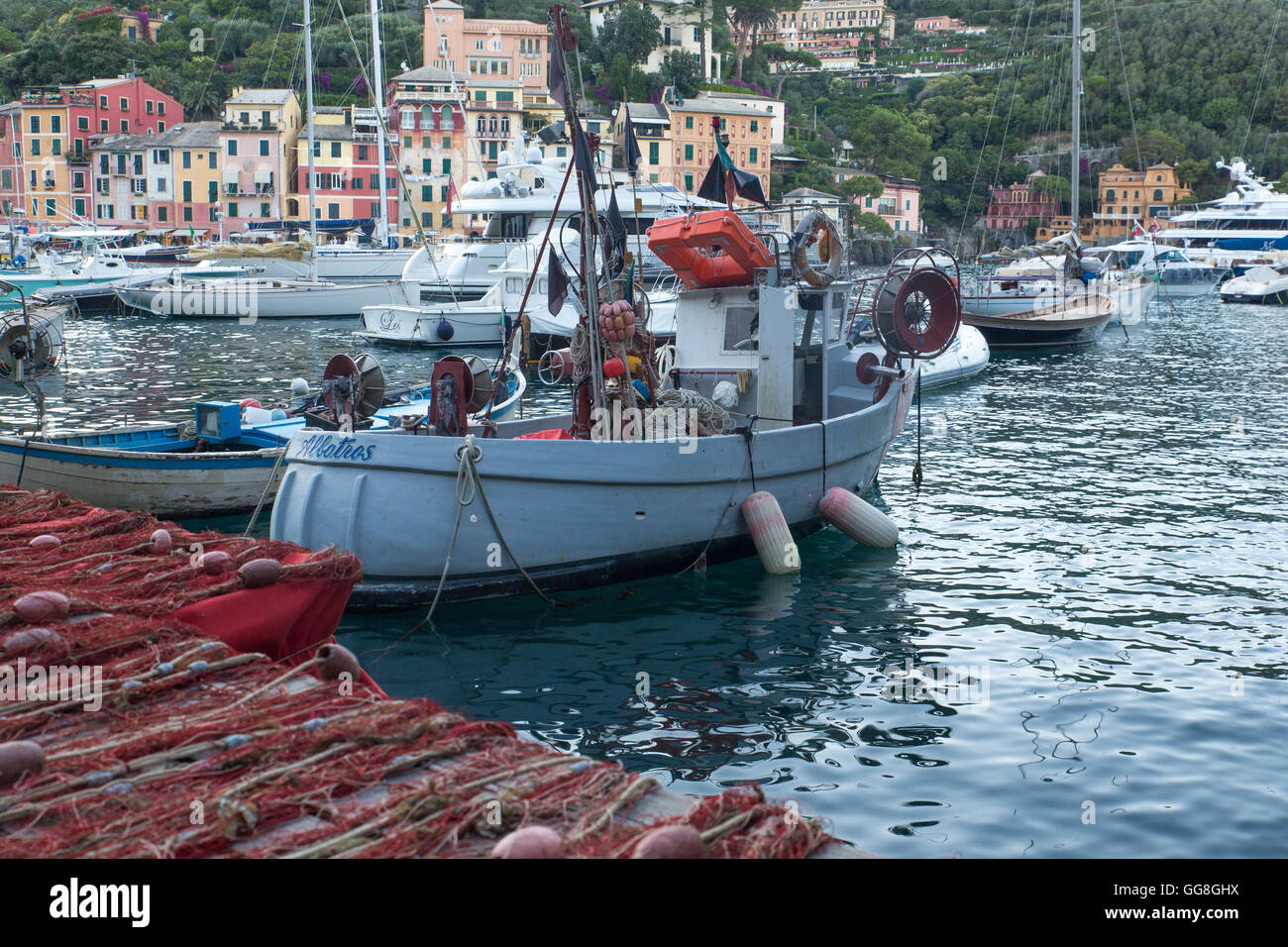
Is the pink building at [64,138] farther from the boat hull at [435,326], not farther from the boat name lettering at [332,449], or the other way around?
the boat name lettering at [332,449]

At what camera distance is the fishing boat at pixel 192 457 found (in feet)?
45.4

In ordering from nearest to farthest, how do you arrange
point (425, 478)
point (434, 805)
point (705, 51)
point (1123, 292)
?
point (434, 805) < point (425, 478) < point (1123, 292) < point (705, 51)

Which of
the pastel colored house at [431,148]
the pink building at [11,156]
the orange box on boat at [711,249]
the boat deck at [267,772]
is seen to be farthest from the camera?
the pink building at [11,156]

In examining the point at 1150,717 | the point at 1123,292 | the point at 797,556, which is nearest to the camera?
the point at 1150,717

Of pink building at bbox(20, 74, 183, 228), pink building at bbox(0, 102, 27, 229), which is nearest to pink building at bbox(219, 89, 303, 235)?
pink building at bbox(20, 74, 183, 228)

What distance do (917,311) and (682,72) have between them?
304ft

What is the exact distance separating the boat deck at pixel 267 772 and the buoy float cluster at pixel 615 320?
5641 mm

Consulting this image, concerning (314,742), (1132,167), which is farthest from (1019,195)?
(314,742)

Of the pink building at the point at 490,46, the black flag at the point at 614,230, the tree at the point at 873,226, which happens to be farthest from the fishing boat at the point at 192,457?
the tree at the point at 873,226

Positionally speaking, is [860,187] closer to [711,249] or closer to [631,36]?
[631,36]

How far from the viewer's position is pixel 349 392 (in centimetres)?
1372

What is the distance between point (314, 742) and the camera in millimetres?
5395
